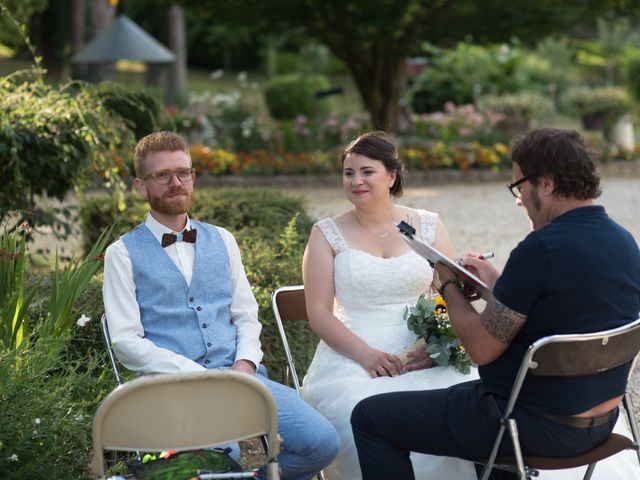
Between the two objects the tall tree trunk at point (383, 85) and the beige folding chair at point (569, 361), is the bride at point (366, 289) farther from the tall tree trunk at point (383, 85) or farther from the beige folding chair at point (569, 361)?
the tall tree trunk at point (383, 85)

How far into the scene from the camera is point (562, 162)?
3193mm

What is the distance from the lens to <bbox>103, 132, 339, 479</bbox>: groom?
356cm

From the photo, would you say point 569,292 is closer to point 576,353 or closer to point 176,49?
point 576,353

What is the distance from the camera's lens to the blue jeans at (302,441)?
350 centimetres

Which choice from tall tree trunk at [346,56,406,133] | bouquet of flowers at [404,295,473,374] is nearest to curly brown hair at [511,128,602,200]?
bouquet of flowers at [404,295,473,374]

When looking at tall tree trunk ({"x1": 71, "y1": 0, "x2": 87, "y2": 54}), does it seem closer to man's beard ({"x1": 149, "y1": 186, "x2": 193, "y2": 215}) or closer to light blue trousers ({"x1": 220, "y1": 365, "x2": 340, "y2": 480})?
man's beard ({"x1": 149, "y1": 186, "x2": 193, "y2": 215})

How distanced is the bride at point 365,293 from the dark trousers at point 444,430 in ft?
1.60

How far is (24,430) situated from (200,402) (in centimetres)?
84

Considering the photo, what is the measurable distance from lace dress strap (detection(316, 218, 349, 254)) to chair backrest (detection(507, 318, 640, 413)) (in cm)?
140

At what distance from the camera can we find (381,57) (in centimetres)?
1809

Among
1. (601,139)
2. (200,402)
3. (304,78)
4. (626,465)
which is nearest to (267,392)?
(200,402)

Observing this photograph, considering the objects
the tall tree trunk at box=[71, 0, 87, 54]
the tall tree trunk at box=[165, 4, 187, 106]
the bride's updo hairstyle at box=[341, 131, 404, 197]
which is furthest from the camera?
the tall tree trunk at box=[71, 0, 87, 54]

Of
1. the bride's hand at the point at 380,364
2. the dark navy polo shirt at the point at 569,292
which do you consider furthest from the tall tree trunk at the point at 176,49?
the dark navy polo shirt at the point at 569,292

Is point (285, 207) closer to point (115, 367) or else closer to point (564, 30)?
point (115, 367)
